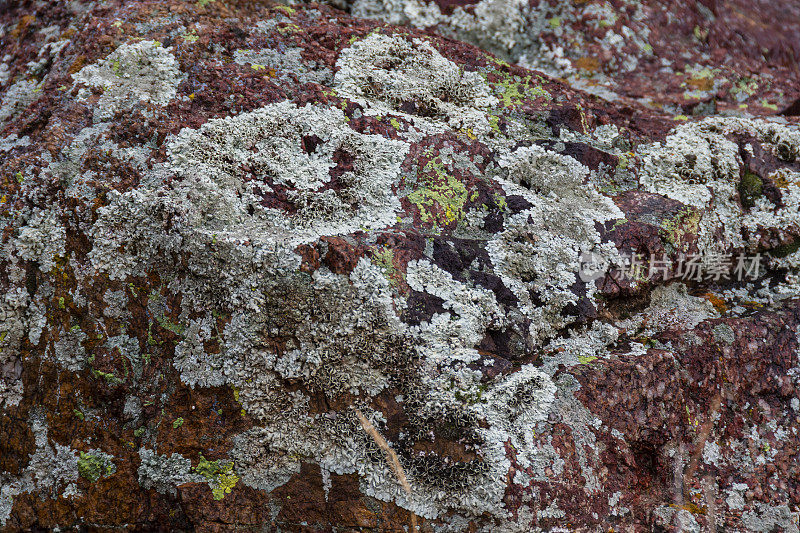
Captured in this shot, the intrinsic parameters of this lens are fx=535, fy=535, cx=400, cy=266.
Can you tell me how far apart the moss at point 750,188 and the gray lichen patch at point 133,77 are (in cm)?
348

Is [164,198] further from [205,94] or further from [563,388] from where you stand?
[563,388]

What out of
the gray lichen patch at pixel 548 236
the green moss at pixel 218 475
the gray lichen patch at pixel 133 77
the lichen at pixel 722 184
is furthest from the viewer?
the lichen at pixel 722 184

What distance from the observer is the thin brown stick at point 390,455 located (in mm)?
2357

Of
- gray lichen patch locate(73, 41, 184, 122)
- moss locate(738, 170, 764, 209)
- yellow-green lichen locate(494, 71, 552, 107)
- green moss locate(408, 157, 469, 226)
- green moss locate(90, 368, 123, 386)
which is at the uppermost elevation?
gray lichen patch locate(73, 41, 184, 122)

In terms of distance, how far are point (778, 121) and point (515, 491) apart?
3.24m

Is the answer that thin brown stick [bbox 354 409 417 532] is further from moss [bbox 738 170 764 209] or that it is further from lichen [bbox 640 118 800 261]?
moss [bbox 738 170 764 209]

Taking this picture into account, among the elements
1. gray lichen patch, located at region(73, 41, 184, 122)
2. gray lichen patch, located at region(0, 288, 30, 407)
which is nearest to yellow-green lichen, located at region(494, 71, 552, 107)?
gray lichen patch, located at region(73, 41, 184, 122)

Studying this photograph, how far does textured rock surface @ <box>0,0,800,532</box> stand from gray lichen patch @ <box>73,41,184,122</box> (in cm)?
2

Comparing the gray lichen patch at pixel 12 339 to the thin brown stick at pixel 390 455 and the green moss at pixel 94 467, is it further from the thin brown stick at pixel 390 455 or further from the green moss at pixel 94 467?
the thin brown stick at pixel 390 455

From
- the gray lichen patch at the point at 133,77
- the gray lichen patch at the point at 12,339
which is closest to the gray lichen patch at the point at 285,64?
the gray lichen patch at the point at 133,77

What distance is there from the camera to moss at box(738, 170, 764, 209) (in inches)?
134

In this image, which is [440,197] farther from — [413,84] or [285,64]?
[285,64]

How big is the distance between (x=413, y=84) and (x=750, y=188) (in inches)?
89.1

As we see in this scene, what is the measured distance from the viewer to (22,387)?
2609 millimetres
